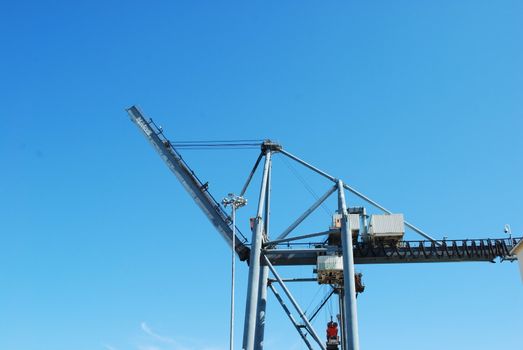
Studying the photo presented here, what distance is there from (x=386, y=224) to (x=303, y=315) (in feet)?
25.6

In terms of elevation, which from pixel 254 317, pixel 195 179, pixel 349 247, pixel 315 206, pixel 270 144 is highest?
pixel 270 144

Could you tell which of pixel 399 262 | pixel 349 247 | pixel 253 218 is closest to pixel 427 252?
pixel 399 262

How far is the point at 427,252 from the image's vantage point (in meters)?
33.4

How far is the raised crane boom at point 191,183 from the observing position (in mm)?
33812

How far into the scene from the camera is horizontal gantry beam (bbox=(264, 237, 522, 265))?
32906mm

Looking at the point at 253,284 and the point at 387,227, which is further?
the point at 387,227

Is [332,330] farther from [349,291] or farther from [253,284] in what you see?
[253,284]

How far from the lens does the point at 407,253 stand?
109 ft

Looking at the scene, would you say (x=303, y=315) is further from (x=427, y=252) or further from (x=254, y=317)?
(x=427, y=252)

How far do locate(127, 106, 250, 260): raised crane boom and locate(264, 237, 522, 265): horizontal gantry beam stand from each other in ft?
9.30

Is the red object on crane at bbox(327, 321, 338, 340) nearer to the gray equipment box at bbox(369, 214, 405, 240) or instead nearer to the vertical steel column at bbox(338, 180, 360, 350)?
the vertical steel column at bbox(338, 180, 360, 350)

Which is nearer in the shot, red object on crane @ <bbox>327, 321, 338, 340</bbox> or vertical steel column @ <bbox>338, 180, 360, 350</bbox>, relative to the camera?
vertical steel column @ <bbox>338, 180, 360, 350</bbox>

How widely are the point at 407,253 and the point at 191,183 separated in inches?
602

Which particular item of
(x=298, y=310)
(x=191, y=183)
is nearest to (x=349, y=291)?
(x=298, y=310)
